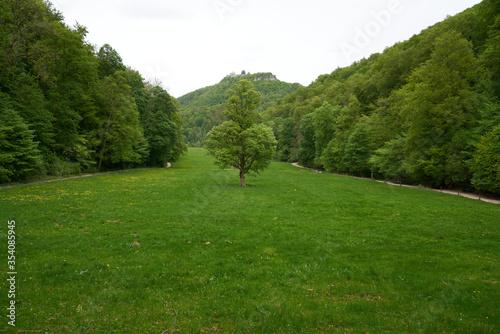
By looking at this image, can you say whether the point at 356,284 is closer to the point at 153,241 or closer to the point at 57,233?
the point at 153,241

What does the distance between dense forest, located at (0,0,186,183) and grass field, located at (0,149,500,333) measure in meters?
13.1

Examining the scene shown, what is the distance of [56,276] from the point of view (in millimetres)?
8844

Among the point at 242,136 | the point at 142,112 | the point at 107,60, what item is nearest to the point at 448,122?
the point at 242,136

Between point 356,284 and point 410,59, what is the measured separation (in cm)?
7100

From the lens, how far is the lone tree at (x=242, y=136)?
31.5 metres

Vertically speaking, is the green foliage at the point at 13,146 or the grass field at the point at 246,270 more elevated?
the green foliage at the point at 13,146

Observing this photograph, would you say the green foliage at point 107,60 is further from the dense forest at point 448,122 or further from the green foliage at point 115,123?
the dense forest at point 448,122

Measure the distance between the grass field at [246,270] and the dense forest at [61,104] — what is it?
42.8ft

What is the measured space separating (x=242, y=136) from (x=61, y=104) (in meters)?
28.3

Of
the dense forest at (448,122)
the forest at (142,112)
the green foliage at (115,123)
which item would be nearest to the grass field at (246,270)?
the forest at (142,112)

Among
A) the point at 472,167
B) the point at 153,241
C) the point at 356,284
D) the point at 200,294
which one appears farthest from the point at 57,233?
the point at 472,167

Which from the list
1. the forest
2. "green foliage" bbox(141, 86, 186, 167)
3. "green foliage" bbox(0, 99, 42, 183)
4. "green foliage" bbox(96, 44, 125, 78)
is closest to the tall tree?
the forest

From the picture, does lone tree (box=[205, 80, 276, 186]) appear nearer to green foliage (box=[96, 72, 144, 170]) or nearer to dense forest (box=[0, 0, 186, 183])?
dense forest (box=[0, 0, 186, 183])

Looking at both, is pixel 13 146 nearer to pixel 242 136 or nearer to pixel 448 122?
pixel 242 136
